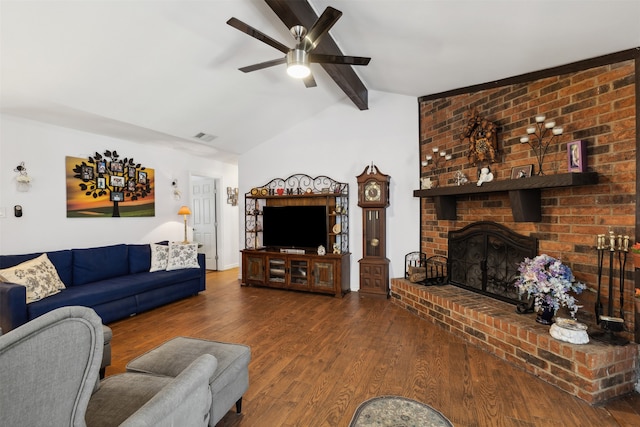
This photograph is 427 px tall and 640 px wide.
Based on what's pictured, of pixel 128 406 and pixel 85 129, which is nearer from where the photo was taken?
pixel 128 406

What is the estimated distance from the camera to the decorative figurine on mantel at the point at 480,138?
332 centimetres

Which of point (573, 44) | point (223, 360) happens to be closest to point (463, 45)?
point (573, 44)

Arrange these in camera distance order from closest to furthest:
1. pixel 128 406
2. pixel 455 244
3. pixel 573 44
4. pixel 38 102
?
pixel 128 406, pixel 573 44, pixel 38 102, pixel 455 244

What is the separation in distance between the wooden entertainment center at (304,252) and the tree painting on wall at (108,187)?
1.62 meters

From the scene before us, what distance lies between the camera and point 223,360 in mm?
1875

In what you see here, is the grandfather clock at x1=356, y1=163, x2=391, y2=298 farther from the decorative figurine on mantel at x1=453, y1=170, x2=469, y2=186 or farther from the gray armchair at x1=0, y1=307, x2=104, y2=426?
the gray armchair at x1=0, y1=307, x2=104, y2=426

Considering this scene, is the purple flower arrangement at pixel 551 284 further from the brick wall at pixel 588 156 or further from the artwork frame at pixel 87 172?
the artwork frame at pixel 87 172

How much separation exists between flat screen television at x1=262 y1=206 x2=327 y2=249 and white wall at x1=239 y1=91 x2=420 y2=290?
20.3 inches

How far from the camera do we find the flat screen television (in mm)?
4957

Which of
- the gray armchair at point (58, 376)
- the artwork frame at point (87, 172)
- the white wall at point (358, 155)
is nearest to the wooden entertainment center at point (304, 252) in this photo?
the white wall at point (358, 155)

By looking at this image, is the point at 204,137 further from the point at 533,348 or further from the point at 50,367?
the point at 533,348

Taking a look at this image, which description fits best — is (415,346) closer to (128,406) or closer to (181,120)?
(128,406)

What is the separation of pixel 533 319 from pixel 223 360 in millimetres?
2560

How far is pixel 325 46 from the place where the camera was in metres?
3.01
